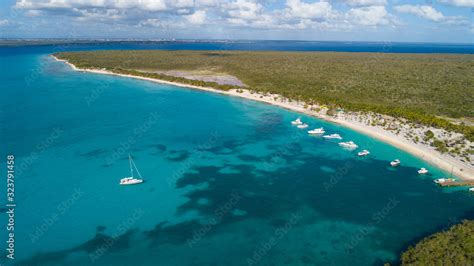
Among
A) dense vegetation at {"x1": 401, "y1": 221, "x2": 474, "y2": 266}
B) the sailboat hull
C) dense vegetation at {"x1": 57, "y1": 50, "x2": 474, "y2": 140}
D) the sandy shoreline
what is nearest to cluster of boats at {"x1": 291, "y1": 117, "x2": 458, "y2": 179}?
the sandy shoreline

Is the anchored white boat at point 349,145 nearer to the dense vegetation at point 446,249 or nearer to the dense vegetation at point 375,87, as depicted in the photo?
the dense vegetation at point 375,87

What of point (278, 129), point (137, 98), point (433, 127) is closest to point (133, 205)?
point (278, 129)

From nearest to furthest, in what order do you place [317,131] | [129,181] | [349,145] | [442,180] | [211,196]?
[211,196], [129,181], [442,180], [349,145], [317,131]

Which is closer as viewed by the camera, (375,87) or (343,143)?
(343,143)

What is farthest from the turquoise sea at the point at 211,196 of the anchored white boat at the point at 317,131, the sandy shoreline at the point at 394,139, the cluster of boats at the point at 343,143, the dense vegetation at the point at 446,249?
the sandy shoreline at the point at 394,139

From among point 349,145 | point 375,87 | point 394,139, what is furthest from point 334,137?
point 375,87

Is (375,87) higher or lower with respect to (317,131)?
higher

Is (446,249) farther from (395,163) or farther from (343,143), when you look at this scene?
(343,143)
